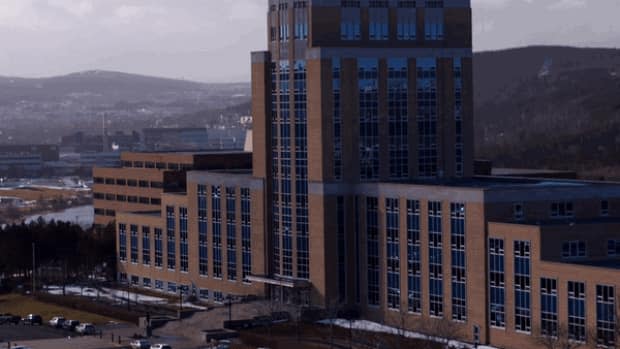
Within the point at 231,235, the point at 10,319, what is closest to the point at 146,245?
the point at 231,235

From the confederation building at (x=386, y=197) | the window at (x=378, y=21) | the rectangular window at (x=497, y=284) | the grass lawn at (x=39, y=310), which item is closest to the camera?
the rectangular window at (x=497, y=284)

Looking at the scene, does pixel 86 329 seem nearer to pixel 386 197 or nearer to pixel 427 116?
pixel 386 197

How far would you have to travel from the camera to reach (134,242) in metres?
75.1

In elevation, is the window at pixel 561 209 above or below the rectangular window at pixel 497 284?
above

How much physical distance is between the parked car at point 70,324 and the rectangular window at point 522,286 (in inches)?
712

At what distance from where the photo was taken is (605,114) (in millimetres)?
198875

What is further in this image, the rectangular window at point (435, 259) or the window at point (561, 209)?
the rectangular window at point (435, 259)

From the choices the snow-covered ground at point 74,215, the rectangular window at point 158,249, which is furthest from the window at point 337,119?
the snow-covered ground at point 74,215

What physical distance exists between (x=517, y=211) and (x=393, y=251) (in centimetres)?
586

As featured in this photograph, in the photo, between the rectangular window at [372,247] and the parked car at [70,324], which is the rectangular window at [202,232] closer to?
the parked car at [70,324]

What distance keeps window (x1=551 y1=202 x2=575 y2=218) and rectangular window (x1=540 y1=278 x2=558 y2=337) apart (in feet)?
13.9

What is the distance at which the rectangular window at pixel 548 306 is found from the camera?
162 ft

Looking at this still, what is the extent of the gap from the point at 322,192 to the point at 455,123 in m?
5.98

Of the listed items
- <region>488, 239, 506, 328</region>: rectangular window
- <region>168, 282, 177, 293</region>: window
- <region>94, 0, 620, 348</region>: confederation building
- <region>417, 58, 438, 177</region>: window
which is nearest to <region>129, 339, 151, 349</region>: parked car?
<region>94, 0, 620, 348</region>: confederation building
